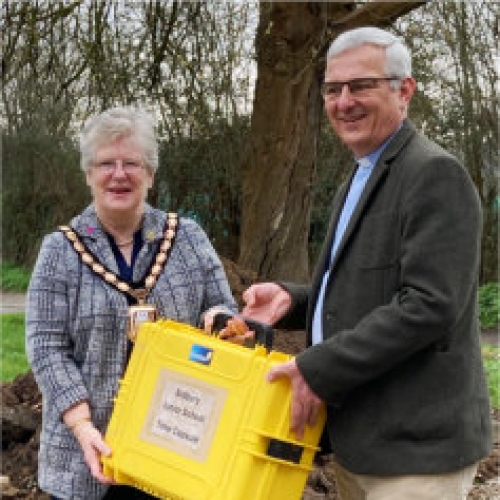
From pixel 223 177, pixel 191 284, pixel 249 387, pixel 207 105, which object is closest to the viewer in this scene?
pixel 249 387

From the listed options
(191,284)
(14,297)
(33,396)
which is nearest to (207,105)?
(14,297)

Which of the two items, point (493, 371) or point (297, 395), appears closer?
point (297, 395)

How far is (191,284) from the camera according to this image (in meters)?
2.77

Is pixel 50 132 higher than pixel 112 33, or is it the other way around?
pixel 112 33

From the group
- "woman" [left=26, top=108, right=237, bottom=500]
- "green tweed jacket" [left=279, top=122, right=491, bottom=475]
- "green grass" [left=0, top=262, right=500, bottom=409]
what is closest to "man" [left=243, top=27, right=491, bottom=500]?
"green tweed jacket" [left=279, top=122, right=491, bottom=475]

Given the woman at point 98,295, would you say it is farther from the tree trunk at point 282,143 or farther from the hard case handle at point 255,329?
the tree trunk at point 282,143

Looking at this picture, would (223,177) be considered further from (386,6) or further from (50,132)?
(386,6)

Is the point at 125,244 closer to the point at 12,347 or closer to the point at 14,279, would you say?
the point at 12,347

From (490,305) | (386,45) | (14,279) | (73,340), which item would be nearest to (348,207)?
(386,45)

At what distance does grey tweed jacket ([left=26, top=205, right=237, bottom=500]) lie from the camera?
262 centimetres

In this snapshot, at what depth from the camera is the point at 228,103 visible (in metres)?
10.5

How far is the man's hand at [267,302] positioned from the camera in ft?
8.95

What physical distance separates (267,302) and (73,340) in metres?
0.61

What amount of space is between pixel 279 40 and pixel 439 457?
5.69 m
